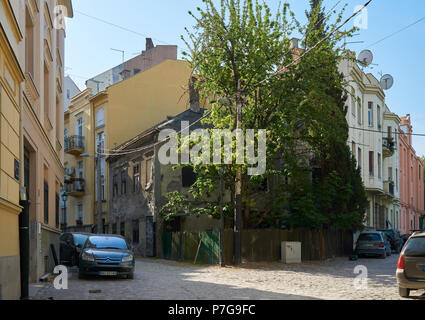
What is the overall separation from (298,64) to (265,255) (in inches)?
339

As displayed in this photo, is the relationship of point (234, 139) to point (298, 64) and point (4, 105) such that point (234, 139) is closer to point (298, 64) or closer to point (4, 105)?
point (298, 64)

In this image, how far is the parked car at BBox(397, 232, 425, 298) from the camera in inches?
461

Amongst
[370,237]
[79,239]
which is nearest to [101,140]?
[79,239]

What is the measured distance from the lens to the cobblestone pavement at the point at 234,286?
1284 centimetres

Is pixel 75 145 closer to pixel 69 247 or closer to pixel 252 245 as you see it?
pixel 69 247

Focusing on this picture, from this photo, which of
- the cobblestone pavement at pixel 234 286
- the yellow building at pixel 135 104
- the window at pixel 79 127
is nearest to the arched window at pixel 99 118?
the yellow building at pixel 135 104

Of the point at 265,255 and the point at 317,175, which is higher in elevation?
the point at 317,175

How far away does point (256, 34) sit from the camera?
22.8 metres

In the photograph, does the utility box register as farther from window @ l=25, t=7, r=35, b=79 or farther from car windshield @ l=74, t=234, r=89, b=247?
window @ l=25, t=7, r=35, b=79

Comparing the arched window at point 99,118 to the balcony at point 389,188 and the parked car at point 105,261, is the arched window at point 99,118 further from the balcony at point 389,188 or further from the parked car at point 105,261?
the parked car at point 105,261

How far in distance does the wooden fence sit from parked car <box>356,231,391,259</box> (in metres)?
1.34

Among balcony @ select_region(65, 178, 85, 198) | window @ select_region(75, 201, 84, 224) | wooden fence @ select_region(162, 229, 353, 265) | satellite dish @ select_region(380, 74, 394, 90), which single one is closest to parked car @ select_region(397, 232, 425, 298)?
wooden fence @ select_region(162, 229, 353, 265)
